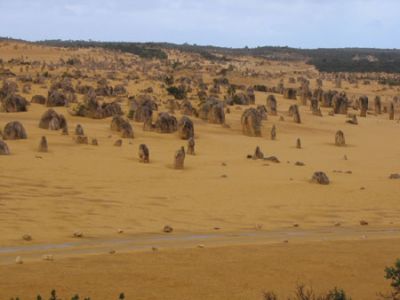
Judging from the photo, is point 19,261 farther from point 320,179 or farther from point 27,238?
point 320,179

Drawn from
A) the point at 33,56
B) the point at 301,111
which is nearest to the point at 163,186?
the point at 301,111

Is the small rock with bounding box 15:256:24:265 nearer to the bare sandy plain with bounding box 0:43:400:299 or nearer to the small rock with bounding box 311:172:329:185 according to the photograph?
the bare sandy plain with bounding box 0:43:400:299

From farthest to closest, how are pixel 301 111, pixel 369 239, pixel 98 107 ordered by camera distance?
pixel 301 111, pixel 98 107, pixel 369 239

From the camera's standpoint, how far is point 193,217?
44.7 feet

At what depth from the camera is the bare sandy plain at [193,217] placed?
29.4 ft

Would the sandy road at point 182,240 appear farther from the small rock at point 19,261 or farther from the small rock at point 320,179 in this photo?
the small rock at point 320,179

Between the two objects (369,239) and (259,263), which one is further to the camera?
(369,239)

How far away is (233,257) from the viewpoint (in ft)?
33.9

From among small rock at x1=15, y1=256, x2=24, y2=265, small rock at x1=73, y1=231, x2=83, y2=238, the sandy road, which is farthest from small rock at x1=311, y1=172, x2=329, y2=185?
small rock at x1=15, y1=256, x2=24, y2=265

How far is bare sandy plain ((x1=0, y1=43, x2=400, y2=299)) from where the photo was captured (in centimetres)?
895

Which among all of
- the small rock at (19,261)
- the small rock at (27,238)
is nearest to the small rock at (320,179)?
the small rock at (27,238)

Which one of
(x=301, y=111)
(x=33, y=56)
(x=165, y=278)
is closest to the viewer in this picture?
(x=165, y=278)

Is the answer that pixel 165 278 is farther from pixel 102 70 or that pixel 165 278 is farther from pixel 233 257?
pixel 102 70

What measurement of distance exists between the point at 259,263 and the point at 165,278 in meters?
1.65
